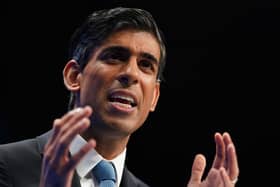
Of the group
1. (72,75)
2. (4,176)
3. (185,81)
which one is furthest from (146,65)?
(185,81)

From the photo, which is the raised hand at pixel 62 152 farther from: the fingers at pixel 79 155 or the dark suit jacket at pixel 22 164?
the dark suit jacket at pixel 22 164

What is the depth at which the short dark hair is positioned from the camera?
1.38 m

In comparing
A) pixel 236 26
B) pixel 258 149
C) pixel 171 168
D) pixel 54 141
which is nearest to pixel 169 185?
pixel 171 168

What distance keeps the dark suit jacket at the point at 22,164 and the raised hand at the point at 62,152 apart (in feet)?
0.89

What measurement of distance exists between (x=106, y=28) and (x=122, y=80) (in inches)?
6.5

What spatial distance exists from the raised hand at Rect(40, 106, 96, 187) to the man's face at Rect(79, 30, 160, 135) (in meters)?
0.36

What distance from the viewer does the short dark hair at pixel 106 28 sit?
1382mm

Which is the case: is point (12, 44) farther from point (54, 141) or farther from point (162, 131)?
point (54, 141)

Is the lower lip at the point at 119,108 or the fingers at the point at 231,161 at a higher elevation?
the lower lip at the point at 119,108

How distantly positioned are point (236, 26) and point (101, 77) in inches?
44.9

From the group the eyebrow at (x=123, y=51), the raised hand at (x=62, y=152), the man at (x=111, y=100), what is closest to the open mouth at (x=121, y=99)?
the man at (x=111, y=100)

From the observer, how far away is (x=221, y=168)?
1.20 metres

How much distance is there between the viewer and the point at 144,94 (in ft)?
4.36

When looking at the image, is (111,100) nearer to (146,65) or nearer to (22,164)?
(146,65)
